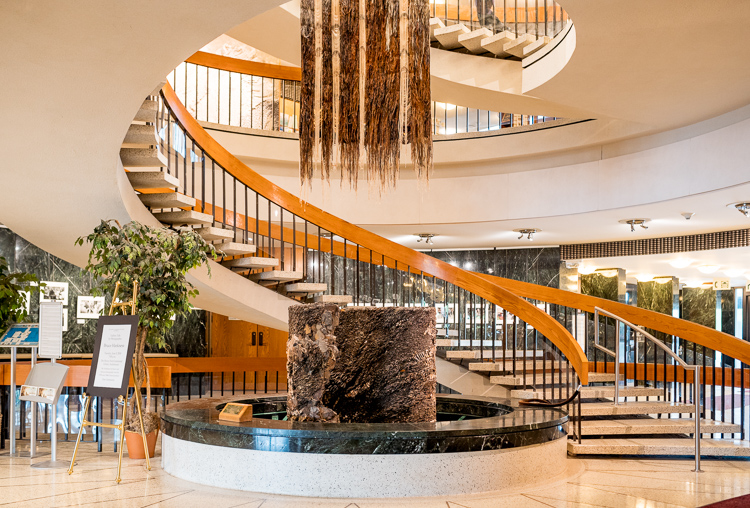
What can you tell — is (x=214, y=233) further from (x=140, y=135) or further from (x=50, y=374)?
(x=50, y=374)

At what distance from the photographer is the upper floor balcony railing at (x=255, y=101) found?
1083cm

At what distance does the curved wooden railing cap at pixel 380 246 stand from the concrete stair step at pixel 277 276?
67 centimetres

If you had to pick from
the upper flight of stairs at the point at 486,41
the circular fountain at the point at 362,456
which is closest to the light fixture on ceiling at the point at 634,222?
the upper flight of stairs at the point at 486,41

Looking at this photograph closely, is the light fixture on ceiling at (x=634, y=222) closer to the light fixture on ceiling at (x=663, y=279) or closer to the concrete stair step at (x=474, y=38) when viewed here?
the concrete stair step at (x=474, y=38)

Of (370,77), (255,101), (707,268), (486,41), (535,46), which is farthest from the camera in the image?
(707,268)

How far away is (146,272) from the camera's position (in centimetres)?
560

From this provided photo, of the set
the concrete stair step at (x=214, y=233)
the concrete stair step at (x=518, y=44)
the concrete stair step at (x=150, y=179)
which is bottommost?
the concrete stair step at (x=214, y=233)

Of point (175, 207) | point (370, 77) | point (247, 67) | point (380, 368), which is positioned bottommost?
point (380, 368)

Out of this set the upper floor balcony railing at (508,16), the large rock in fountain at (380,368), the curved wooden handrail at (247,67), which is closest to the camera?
the large rock in fountain at (380,368)

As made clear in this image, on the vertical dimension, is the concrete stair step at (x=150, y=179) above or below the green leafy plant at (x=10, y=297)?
above

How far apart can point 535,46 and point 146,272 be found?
4692 millimetres

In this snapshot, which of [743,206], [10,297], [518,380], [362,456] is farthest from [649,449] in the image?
[10,297]

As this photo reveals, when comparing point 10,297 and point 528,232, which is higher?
point 528,232

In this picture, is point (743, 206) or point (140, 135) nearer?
point (140, 135)
